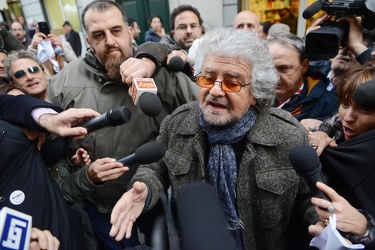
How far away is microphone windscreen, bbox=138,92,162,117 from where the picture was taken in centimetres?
122

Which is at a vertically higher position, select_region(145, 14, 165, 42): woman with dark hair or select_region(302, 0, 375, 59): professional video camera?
select_region(302, 0, 375, 59): professional video camera

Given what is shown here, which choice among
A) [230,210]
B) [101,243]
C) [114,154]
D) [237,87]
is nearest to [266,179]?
[230,210]

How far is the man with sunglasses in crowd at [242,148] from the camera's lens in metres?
1.34

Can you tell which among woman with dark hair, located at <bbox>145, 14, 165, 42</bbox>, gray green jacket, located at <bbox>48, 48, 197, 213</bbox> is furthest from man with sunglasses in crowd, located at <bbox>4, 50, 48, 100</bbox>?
woman with dark hair, located at <bbox>145, 14, 165, 42</bbox>

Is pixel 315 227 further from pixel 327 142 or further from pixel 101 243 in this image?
pixel 101 243

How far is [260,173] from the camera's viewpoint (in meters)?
1.36

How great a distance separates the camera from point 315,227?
1.03 metres

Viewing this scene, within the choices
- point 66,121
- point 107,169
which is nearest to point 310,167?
point 107,169

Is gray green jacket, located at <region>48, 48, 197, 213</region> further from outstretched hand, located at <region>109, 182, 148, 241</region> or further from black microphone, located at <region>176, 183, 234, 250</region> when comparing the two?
black microphone, located at <region>176, 183, 234, 250</region>

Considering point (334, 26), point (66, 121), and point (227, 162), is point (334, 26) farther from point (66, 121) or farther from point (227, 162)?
point (66, 121)

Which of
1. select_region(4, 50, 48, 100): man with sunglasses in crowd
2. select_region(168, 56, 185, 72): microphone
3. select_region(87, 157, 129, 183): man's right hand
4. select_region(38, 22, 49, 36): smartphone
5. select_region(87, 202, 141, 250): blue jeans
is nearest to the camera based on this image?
select_region(87, 157, 129, 183): man's right hand

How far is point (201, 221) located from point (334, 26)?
152 cm

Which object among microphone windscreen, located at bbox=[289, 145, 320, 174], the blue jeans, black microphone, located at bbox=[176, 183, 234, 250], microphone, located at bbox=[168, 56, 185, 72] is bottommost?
the blue jeans

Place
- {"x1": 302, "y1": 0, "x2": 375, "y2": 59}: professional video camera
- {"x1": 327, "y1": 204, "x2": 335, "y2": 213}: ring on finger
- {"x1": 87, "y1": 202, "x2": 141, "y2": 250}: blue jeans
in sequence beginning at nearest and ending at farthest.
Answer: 1. {"x1": 327, "y1": 204, "x2": 335, "y2": 213}: ring on finger
2. {"x1": 302, "y1": 0, "x2": 375, "y2": 59}: professional video camera
3. {"x1": 87, "y1": 202, "x2": 141, "y2": 250}: blue jeans
